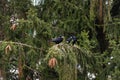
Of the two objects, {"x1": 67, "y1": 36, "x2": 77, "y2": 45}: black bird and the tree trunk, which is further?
the tree trunk

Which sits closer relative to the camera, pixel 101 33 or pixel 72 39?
pixel 72 39

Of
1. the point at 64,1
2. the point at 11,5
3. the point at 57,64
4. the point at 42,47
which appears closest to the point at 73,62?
the point at 57,64

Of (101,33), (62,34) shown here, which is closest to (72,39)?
(62,34)

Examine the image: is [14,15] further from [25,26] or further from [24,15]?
[25,26]

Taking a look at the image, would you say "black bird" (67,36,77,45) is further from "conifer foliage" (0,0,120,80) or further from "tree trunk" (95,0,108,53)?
"tree trunk" (95,0,108,53)

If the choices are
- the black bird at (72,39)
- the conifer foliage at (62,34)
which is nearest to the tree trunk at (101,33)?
the conifer foliage at (62,34)

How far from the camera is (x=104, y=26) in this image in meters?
5.45

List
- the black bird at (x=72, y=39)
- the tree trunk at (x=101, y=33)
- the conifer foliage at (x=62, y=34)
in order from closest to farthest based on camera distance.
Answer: the conifer foliage at (x=62, y=34)
the black bird at (x=72, y=39)
the tree trunk at (x=101, y=33)

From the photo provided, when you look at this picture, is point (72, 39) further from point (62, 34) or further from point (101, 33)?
point (101, 33)

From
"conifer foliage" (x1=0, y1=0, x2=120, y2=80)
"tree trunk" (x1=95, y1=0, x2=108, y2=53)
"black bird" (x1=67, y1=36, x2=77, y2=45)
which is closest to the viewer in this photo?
"conifer foliage" (x1=0, y1=0, x2=120, y2=80)

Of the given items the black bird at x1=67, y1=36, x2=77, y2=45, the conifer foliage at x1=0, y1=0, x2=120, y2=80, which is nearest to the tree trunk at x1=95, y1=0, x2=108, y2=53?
the conifer foliage at x1=0, y1=0, x2=120, y2=80

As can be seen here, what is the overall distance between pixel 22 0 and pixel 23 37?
769 millimetres

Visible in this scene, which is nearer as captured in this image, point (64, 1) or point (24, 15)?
point (64, 1)

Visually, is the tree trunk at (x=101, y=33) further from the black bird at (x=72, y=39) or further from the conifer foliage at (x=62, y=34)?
the black bird at (x=72, y=39)
